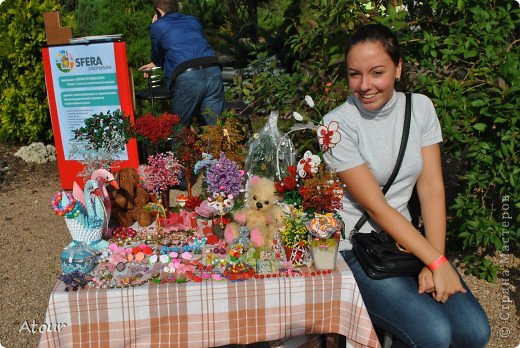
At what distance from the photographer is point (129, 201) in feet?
8.74

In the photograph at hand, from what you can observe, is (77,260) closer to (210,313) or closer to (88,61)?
(210,313)

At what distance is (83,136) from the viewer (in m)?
2.64

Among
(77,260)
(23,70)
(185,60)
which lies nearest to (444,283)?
(77,260)

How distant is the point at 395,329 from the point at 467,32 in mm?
2169

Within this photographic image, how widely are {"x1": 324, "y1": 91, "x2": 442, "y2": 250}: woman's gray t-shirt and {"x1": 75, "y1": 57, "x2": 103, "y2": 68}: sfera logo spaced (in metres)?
3.53

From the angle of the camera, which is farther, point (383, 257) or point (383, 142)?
point (383, 142)

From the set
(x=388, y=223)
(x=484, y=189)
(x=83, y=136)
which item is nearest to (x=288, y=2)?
(x=484, y=189)

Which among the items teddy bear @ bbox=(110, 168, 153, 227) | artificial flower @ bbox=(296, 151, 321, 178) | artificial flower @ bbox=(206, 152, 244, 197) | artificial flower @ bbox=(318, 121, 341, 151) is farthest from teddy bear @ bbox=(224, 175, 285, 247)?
teddy bear @ bbox=(110, 168, 153, 227)

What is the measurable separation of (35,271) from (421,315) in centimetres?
326

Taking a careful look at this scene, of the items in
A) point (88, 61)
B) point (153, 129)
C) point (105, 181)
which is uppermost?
point (88, 61)

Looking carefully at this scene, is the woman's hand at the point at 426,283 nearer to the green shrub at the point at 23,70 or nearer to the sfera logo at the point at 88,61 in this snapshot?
the sfera logo at the point at 88,61

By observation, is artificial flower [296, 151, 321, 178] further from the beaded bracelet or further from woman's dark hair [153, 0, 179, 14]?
woman's dark hair [153, 0, 179, 14]

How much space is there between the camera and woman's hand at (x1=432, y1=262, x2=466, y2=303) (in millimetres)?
2121

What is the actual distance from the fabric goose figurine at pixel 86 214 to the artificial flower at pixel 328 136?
1103 millimetres
